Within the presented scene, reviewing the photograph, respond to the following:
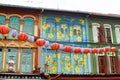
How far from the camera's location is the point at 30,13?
2170cm

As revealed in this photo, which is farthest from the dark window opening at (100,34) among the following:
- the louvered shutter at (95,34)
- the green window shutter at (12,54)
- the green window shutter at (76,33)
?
the green window shutter at (12,54)

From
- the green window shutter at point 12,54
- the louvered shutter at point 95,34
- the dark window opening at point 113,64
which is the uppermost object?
the louvered shutter at point 95,34

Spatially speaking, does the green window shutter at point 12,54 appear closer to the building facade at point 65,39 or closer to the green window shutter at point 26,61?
the green window shutter at point 26,61

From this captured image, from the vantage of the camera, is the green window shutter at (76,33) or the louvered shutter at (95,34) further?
the louvered shutter at (95,34)

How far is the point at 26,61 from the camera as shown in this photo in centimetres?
2048

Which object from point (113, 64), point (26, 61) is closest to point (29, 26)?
point (26, 61)

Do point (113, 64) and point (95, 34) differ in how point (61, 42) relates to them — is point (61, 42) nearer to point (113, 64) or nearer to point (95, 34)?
point (95, 34)

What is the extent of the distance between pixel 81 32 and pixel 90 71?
3.40m

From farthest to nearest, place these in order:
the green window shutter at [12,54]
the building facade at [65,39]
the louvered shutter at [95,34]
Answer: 1. the louvered shutter at [95,34]
2. the building facade at [65,39]
3. the green window shutter at [12,54]

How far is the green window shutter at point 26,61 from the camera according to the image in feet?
66.4

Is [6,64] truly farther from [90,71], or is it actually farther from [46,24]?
Result: [90,71]

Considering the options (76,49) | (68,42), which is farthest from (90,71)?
(76,49)

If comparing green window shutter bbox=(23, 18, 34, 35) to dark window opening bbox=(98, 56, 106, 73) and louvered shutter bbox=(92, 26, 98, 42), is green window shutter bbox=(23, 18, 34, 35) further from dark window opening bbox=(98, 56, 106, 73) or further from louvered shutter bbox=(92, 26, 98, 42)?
dark window opening bbox=(98, 56, 106, 73)

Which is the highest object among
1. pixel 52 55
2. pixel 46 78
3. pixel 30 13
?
pixel 30 13
